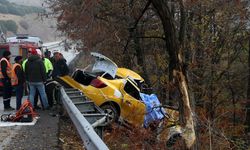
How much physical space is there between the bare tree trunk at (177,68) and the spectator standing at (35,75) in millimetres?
4618

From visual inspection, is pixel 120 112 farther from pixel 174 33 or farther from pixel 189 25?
pixel 189 25

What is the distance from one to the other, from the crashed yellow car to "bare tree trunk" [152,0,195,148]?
2192 mm

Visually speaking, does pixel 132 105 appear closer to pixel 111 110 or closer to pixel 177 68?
pixel 111 110

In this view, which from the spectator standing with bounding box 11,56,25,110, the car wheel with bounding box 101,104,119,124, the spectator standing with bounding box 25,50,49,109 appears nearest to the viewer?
the car wheel with bounding box 101,104,119,124

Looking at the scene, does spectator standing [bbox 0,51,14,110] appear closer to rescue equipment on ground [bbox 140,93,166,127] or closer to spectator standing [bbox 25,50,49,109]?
spectator standing [bbox 25,50,49,109]

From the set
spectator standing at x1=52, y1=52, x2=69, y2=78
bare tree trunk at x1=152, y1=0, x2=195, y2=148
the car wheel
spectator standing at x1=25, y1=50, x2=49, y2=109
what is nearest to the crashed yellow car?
the car wheel

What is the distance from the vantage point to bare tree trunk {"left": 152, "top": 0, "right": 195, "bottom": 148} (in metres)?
8.50

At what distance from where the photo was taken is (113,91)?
11.7 m

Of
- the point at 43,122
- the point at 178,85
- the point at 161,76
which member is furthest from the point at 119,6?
the point at 178,85

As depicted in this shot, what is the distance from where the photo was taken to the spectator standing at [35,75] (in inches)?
495

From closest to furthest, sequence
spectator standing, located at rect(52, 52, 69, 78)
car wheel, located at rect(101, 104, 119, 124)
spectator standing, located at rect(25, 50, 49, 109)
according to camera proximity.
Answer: car wheel, located at rect(101, 104, 119, 124), spectator standing, located at rect(25, 50, 49, 109), spectator standing, located at rect(52, 52, 69, 78)

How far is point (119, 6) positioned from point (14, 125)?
8.49 m

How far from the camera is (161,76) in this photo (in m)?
20.8

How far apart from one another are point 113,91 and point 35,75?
2217 mm
